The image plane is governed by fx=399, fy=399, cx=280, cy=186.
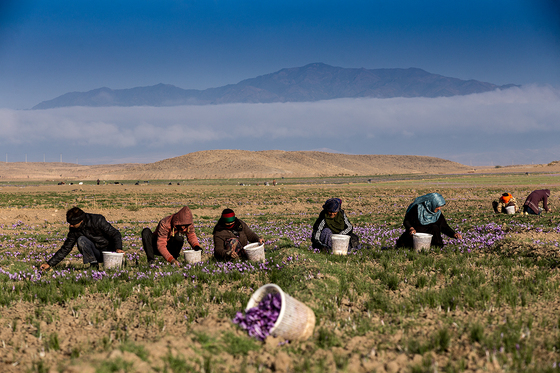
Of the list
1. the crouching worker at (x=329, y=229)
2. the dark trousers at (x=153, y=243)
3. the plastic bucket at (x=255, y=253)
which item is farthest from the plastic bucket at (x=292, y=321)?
the dark trousers at (x=153, y=243)

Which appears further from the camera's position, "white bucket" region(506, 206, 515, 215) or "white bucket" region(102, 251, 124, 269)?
"white bucket" region(506, 206, 515, 215)

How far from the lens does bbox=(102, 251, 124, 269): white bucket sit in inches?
331

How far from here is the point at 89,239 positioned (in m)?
8.92

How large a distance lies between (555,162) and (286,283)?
18589 centimetres

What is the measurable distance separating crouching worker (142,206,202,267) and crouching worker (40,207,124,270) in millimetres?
684

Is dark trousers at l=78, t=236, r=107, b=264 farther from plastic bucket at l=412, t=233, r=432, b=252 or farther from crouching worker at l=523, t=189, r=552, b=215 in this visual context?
crouching worker at l=523, t=189, r=552, b=215

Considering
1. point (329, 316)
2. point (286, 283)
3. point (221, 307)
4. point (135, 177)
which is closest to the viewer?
point (329, 316)

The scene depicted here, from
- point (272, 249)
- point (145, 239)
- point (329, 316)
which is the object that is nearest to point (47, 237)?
point (145, 239)

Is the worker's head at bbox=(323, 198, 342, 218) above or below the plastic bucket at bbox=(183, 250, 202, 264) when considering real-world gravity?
above

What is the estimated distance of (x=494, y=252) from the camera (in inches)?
374

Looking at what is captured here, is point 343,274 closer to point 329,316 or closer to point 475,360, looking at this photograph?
point 329,316

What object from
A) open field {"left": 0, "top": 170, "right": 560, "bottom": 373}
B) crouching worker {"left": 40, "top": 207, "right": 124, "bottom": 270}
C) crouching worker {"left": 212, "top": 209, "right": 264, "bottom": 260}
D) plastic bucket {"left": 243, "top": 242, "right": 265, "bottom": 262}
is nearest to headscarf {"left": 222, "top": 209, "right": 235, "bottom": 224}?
crouching worker {"left": 212, "top": 209, "right": 264, "bottom": 260}

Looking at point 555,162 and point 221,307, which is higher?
point 555,162

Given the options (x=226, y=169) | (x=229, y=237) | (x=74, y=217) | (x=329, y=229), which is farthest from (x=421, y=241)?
(x=226, y=169)
